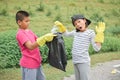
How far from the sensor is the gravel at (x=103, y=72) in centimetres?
736

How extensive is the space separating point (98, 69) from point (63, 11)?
29.0ft

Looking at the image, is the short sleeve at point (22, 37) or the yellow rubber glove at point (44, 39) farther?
the short sleeve at point (22, 37)

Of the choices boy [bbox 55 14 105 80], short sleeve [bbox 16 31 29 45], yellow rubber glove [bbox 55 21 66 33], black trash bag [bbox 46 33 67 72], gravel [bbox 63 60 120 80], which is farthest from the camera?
gravel [bbox 63 60 120 80]

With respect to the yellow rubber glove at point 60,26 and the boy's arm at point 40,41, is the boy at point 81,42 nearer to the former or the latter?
the yellow rubber glove at point 60,26

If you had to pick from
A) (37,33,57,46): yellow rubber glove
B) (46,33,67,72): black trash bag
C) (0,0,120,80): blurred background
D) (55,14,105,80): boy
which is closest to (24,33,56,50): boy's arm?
(37,33,57,46): yellow rubber glove

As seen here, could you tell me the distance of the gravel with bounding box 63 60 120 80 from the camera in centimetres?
736

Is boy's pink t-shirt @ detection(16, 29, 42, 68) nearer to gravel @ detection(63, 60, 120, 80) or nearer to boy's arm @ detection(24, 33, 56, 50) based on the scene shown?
boy's arm @ detection(24, 33, 56, 50)

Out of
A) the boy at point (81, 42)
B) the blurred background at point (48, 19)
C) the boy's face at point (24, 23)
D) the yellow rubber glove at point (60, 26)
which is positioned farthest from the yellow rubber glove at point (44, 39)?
the blurred background at point (48, 19)

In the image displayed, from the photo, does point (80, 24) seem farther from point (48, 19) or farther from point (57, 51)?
point (48, 19)

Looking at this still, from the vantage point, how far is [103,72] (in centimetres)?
785

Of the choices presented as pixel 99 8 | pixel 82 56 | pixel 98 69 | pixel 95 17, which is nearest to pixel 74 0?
pixel 99 8

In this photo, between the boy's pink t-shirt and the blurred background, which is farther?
the blurred background

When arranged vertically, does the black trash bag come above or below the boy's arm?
below

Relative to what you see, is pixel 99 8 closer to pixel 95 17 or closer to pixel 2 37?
pixel 95 17
